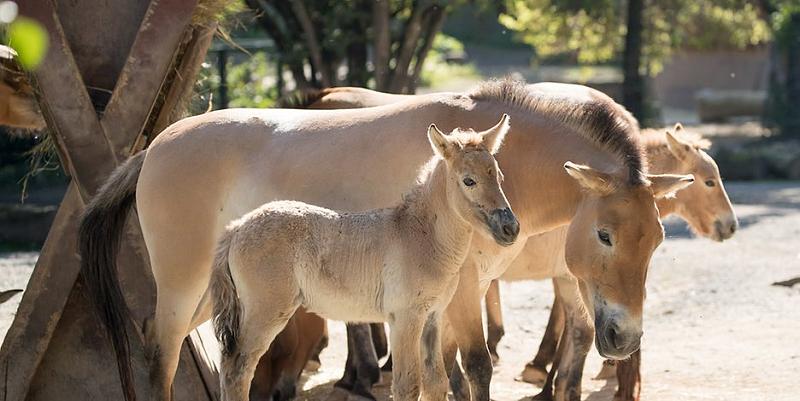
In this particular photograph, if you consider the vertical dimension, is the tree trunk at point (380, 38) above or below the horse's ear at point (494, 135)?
below

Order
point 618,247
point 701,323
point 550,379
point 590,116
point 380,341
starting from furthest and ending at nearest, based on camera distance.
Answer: point 701,323 → point 380,341 → point 550,379 → point 590,116 → point 618,247

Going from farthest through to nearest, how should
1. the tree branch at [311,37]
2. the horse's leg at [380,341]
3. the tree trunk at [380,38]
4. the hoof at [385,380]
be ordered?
the tree branch at [311,37]
the tree trunk at [380,38]
the horse's leg at [380,341]
the hoof at [385,380]

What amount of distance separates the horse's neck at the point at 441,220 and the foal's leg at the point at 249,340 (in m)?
0.69

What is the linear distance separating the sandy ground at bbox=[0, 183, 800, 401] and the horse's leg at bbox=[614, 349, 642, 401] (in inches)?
14.1

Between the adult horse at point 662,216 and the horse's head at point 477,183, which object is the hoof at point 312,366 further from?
the horse's head at point 477,183

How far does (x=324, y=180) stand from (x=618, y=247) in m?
1.61

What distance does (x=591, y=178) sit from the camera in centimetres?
517

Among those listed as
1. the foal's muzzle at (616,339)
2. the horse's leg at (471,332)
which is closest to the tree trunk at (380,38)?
the horse's leg at (471,332)

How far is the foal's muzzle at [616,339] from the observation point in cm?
508

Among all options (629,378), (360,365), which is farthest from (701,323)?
(360,365)

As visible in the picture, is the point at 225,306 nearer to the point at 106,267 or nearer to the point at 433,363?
the point at 433,363

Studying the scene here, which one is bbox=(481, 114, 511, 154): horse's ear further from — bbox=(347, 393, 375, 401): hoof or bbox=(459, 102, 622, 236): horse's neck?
bbox=(347, 393, 375, 401): hoof

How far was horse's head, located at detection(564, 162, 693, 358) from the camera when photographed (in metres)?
5.11

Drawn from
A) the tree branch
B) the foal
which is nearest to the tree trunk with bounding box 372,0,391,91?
the tree branch
